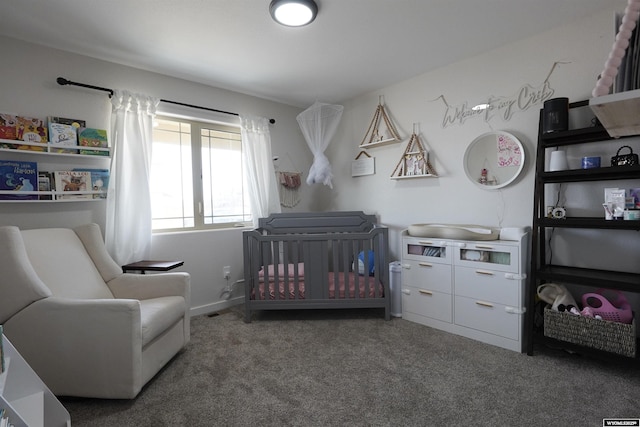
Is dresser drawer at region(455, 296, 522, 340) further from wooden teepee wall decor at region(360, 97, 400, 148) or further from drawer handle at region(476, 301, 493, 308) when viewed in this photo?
wooden teepee wall decor at region(360, 97, 400, 148)

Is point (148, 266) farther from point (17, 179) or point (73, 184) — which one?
point (17, 179)

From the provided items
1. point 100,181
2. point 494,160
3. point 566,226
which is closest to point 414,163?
point 494,160

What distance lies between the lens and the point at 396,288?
2914 millimetres

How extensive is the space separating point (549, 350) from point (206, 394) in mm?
2224

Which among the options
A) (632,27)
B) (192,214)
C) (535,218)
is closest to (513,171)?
(535,218)

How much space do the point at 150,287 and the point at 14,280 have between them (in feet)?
2.38

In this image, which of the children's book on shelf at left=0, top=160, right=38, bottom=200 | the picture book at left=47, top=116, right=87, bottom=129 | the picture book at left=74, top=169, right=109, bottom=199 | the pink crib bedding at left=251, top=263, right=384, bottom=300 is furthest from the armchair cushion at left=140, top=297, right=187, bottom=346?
the picture book at left=47, top=116, right=87, bottom=129

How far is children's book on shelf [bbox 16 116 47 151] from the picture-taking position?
221cm

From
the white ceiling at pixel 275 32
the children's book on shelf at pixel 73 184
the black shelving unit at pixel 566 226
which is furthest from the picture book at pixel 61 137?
the black shelving unit at pixel 566 226

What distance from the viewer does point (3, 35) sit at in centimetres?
221

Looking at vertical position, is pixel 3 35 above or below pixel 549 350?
above

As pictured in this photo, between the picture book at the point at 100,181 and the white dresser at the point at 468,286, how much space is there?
2.51 m

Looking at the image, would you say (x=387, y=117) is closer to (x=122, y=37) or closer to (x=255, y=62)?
(x=255, y=62)

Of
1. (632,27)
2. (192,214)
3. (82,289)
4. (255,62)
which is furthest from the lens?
(192,214)
